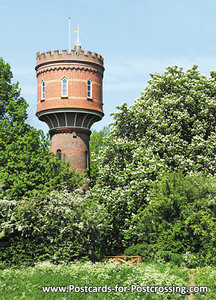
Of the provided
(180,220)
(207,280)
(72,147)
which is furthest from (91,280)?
(72,147)

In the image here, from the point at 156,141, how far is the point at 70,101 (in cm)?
1074

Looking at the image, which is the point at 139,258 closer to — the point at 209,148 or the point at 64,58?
the point at 209,148

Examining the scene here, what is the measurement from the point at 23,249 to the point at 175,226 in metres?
9.31

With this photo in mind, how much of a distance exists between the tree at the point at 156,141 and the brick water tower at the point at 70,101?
5772 millimetres

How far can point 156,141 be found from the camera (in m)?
32.0

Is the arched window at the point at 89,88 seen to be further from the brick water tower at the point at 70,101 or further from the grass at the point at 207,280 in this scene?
the grass at the point at 207,280

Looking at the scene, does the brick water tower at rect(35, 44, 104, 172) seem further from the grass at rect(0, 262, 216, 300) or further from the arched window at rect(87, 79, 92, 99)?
the grass at rect(0, 262, 216, 300)

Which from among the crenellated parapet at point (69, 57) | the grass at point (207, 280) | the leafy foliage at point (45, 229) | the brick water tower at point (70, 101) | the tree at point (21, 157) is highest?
the crenellated parapet at point (69, 57)

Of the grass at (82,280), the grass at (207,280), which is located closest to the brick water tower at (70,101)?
the grass at (82,280)

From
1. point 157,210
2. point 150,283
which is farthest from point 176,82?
point 150,283

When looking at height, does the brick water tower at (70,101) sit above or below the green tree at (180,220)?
above

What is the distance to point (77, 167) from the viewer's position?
128 ft

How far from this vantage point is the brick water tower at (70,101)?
39.2 metres

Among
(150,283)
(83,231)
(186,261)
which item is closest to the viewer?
(150,283)
